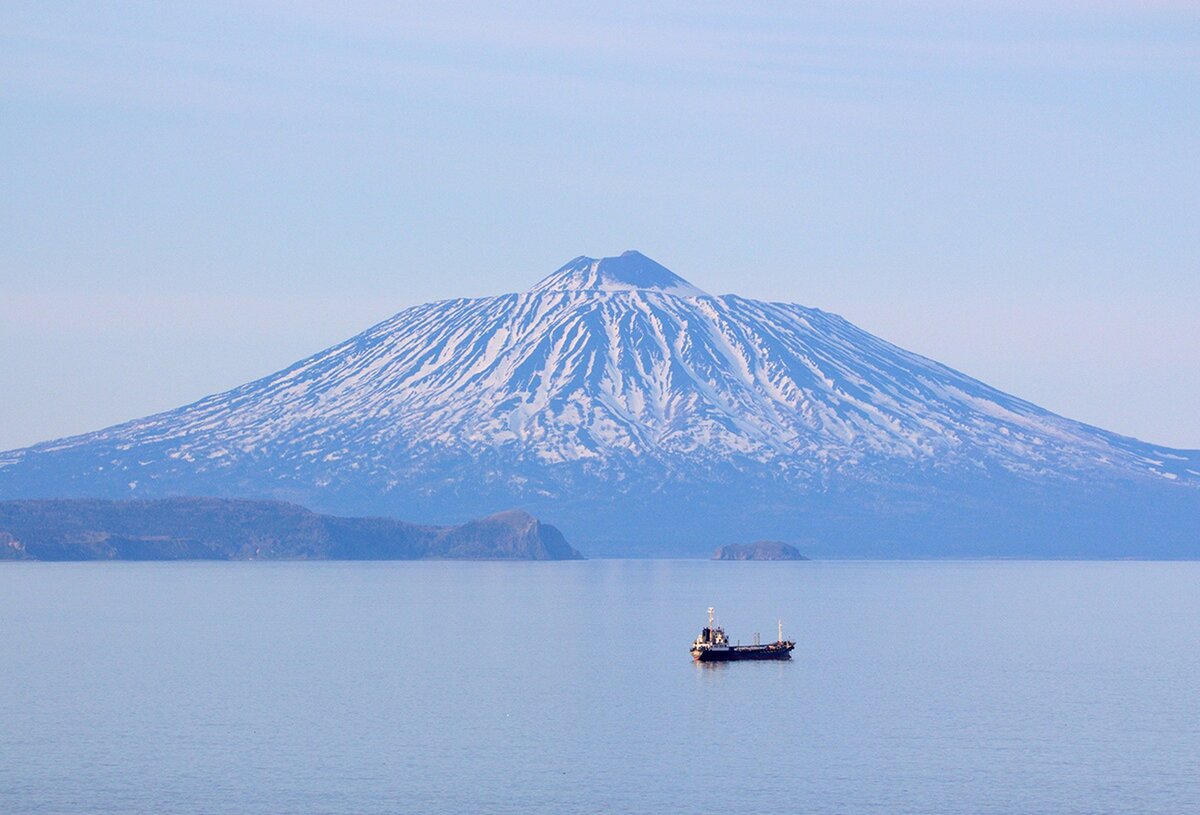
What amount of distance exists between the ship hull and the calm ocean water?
1185 millimetres

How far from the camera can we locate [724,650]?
86.4m

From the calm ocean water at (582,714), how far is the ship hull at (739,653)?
1.19m

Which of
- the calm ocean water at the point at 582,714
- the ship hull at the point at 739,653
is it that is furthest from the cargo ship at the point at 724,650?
the calm ocean water at the point at 582,714

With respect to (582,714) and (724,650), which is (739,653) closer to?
(724,650)

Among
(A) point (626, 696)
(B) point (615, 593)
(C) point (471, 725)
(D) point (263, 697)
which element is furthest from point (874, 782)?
A: (B) point (615, 593)

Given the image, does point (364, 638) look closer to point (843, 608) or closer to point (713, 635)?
point (713, 635)

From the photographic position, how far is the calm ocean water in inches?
1981

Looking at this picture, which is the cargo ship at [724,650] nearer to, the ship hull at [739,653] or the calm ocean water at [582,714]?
the ship hull at [739,653]

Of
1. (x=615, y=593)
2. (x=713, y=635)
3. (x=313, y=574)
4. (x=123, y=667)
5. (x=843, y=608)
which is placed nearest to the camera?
(x=123, y=667)

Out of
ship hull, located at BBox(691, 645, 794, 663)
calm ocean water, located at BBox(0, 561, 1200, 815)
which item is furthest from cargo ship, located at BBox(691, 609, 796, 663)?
calm ocean water, located at BBox(0, 561, 1200, 815)

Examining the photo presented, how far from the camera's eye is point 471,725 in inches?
2443

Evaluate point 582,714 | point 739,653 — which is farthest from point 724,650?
point 582,714

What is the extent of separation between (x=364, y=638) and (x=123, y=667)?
1862 cm

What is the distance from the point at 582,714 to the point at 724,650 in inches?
854
